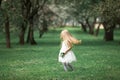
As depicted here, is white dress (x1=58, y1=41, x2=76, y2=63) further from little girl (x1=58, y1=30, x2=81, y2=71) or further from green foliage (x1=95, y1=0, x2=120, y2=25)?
green foliage (x1=95, y1=0, x2=120, y2=25)

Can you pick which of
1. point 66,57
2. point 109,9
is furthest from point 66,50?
point 109,9

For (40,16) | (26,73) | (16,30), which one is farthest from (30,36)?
(26,73)

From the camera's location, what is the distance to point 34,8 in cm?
4456

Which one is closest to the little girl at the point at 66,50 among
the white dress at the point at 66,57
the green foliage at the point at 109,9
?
the white dress at the point at 66,57

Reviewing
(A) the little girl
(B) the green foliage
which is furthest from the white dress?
(B) the green foliage

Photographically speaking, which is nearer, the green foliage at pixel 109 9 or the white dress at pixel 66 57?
the white dress at pixel 66 57

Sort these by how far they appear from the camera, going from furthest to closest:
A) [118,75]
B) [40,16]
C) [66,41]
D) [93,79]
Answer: [40,16]
[66,41]
[118,75]
[93,79]

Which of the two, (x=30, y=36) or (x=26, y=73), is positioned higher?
(x=26, y=73)

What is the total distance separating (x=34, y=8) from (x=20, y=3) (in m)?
1.59

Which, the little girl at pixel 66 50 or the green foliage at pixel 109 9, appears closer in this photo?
the little girl at pixel 66 50

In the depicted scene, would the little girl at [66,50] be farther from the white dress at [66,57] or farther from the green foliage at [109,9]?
the green foliage at [109,9]

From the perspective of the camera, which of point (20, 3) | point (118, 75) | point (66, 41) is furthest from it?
point (20, 3)

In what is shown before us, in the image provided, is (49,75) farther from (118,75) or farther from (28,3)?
(28,3)

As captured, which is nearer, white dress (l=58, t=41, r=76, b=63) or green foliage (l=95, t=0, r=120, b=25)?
white dress (l=58, t=41, r=76, b=63)
